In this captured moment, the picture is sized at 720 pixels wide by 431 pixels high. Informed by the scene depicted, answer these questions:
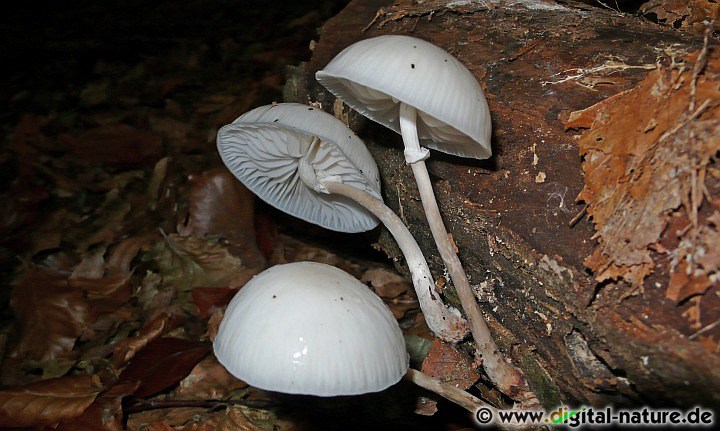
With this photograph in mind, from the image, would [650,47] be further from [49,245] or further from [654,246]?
[49,245]

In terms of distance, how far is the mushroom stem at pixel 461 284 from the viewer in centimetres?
220

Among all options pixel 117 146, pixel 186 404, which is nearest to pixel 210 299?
pixel 186 404

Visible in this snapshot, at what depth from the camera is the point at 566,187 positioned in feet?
6.70

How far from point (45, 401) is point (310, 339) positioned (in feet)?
5.59

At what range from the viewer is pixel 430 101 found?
1.93 m

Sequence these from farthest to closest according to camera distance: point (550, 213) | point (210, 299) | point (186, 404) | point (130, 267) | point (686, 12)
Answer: point (130, 267)
point (210, 299)
point (686, 12)
point (186, 404)
point (550, 213)

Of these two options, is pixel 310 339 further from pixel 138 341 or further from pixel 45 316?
pixel 45 316

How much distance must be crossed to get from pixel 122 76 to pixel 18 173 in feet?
7.17

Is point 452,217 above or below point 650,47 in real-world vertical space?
below

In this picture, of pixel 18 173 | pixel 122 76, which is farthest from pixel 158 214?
pixel 122 76

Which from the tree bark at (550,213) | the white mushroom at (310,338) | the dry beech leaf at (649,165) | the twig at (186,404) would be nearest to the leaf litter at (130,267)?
the twig at (186,404)

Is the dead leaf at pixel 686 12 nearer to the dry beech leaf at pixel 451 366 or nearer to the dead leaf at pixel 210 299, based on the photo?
the dry beech leaf at pixel 451 366

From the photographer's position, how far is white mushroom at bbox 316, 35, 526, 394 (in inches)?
76.2

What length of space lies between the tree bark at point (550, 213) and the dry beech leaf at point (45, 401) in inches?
71.1
